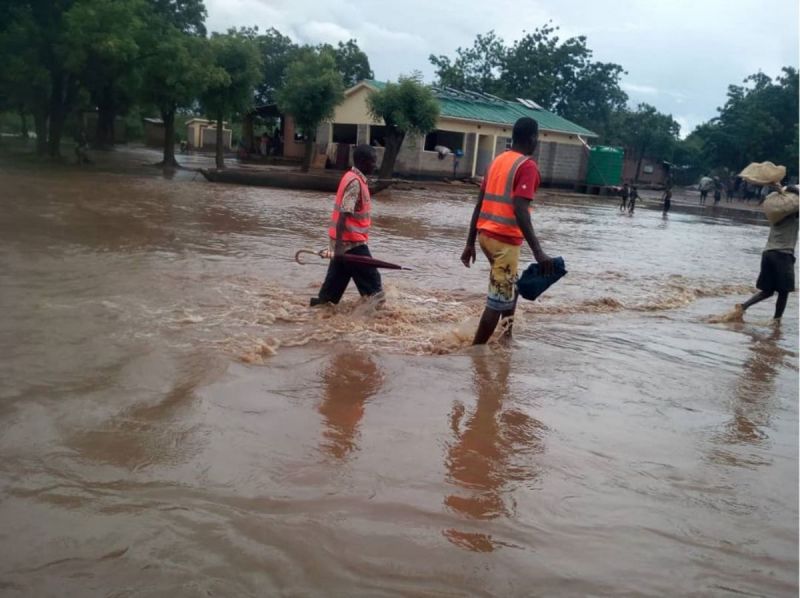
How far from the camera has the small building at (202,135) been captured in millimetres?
53469

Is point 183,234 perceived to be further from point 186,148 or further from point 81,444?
point 186,148

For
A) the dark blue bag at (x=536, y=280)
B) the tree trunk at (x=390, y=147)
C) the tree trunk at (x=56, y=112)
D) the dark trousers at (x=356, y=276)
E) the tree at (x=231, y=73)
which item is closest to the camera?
the dark blue bag at (x=536, y=280)

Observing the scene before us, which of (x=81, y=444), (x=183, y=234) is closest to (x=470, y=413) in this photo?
(x=81, y=444)

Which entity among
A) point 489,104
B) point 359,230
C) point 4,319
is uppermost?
point 489,104

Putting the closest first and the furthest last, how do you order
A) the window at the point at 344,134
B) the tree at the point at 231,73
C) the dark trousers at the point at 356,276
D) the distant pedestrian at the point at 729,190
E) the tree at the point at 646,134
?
the dark trousers at the point at 356,276
the tree at the point at 231,73
the window at the point at 344,134
the distant pedestrian at the point at 729,190
the tree at the point at 646,134

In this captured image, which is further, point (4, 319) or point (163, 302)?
point (163, 302)

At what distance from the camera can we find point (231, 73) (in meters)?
25.5

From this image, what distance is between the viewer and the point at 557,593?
2.52 m

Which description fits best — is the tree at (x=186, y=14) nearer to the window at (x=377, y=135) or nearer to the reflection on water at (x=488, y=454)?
the window at (x=377, y=135)

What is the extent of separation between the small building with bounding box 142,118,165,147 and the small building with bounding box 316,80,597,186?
17.6m

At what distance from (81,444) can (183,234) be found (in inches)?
319

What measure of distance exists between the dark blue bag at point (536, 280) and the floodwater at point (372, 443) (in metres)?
0.59

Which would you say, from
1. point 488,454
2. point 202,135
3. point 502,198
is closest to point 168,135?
point 502,198

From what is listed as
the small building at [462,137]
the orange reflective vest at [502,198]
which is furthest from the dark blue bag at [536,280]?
the small building at [462,137]
